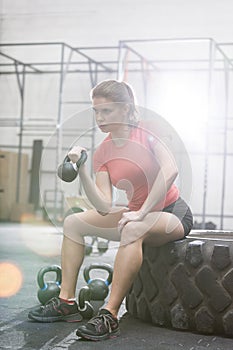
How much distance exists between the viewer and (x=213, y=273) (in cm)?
174

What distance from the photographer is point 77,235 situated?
1997 mm

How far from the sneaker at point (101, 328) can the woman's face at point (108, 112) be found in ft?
1.80

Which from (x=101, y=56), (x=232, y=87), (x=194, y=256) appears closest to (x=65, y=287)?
(x=194, y=256)

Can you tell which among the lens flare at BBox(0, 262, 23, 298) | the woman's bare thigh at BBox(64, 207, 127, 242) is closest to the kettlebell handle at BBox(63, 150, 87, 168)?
the woman's bare thigh at BBox(64, 207, 127, 242)

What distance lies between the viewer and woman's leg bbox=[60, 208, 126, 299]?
1973 mm

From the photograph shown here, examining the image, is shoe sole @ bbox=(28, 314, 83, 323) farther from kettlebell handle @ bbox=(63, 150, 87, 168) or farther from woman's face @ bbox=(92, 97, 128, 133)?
woman's face @ bbox=(92, 97, 128, 133)

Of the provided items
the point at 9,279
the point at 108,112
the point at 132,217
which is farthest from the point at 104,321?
the point at 9,279

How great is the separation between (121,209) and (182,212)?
0.64ft

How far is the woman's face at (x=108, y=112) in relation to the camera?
1858mm

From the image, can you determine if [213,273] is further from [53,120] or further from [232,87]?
[53,120]

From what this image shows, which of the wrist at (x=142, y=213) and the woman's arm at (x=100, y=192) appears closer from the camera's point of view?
the wrist at (x=142, y=213)

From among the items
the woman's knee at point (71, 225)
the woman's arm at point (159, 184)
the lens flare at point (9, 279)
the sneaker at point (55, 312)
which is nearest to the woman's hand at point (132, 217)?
the woman's arm at point (159, 184)

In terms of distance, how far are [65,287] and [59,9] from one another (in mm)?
6437

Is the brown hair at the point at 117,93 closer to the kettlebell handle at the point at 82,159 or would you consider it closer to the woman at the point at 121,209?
the woman at the point at 121,209
